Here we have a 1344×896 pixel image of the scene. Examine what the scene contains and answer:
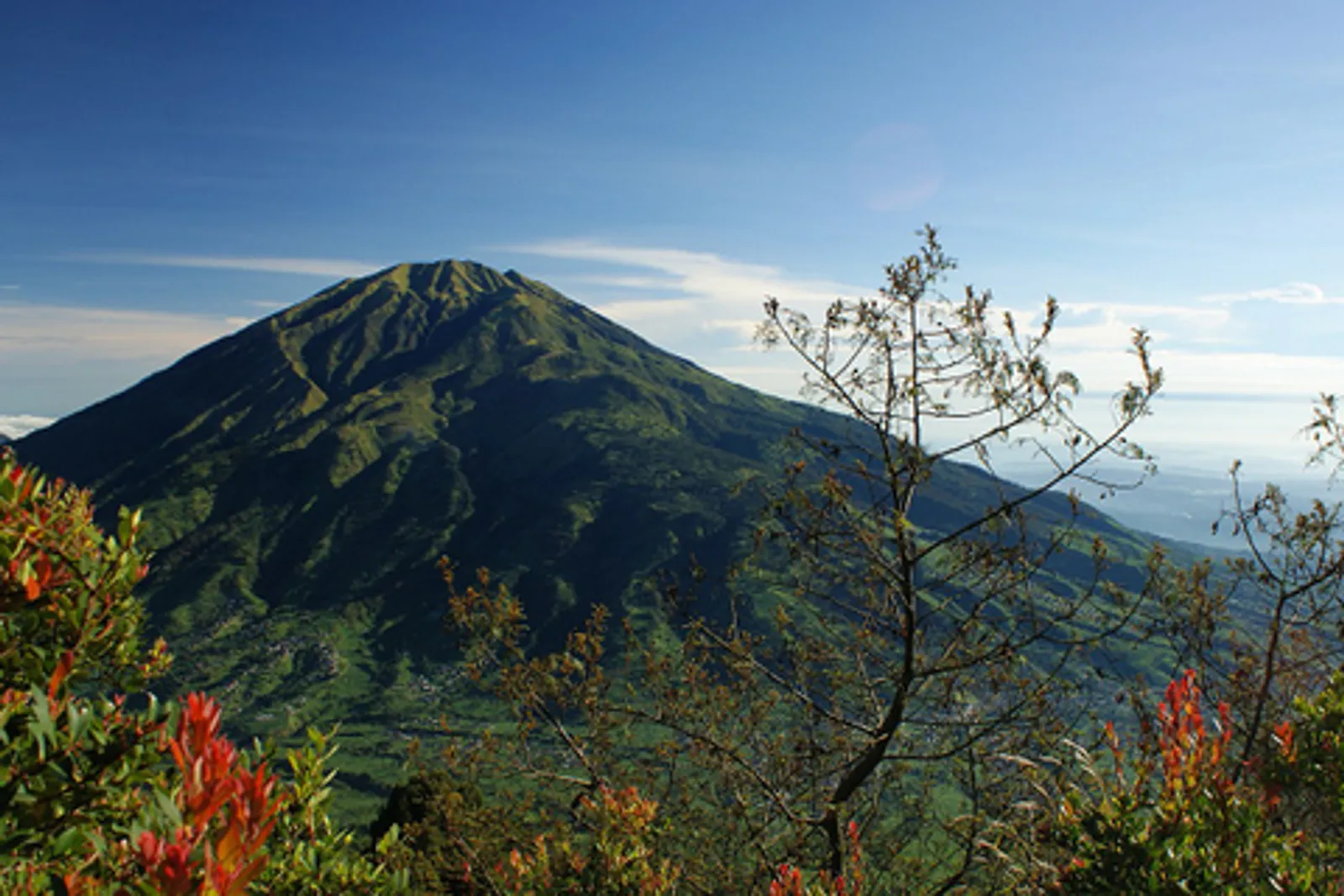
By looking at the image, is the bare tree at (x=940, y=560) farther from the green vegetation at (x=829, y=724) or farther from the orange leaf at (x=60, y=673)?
the orange leaf at (x=60, y=673)

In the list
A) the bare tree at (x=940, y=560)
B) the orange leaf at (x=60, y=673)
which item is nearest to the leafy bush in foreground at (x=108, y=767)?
the orange leaf at (x=60, y=673)

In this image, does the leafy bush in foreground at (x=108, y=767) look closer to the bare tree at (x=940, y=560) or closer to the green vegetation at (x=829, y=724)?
the green vegetation at (x=829, y=724)

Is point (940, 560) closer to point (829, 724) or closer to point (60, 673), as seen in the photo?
point (829, 724)

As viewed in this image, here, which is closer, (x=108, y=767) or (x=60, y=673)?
(x=60, y=673)

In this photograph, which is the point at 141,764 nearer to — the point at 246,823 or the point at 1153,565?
the point at 246,823

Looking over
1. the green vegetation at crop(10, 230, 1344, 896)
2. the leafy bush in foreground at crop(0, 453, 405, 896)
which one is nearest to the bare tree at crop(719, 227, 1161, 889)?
the green vegetation at crop(10, 230, 1344, 896)

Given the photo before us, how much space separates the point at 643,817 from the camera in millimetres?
7824

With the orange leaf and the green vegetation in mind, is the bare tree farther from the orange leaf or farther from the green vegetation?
the orange leaf

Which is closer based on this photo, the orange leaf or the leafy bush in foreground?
the leafy bush in foreground

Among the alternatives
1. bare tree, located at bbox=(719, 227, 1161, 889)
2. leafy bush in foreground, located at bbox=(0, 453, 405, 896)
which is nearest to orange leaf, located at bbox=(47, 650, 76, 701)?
leafy bush in foreground, located at bbox=(0, 453, 405, 896)

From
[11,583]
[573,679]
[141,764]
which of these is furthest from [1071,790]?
[573,679]

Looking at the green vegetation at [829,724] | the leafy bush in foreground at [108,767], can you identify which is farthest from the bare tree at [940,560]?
the leafy bush in foreground at [108,767]

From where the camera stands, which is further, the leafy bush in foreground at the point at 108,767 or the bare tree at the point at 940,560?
the bare tree at the point at 940,560

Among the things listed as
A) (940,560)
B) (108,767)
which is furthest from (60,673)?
(940,560)
